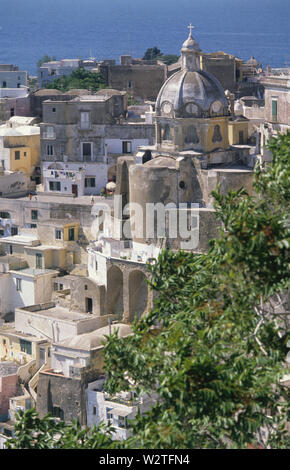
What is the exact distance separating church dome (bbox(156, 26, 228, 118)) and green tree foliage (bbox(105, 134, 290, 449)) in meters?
19.2

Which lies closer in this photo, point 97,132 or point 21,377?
point 21,377

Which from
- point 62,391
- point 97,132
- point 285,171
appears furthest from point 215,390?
point 97,132

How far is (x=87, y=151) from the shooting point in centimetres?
5525

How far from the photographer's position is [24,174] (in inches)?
2173

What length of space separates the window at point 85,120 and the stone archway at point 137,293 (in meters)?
15.2

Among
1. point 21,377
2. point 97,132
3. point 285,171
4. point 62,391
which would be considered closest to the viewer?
point 285,171

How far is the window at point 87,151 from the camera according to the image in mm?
55156

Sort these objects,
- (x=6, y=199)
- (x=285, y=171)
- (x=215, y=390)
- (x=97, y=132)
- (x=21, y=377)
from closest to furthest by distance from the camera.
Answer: (x=215, y=390) → (x=285, y=171) → (x=21, y=377) → (x=6, y=199) → (x=97, y=132)

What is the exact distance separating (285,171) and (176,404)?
5178 mm

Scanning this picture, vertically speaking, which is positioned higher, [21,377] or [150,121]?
[150,121]

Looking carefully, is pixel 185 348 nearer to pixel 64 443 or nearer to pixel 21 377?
pixel 64 443

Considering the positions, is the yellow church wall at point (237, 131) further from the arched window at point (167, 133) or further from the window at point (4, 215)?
the window at point (4, 215)

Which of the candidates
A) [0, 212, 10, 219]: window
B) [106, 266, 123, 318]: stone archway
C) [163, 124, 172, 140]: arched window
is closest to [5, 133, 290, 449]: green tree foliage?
[106, 266, 123, 318]: stone archway

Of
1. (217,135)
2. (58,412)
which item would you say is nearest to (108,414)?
(58,412)
